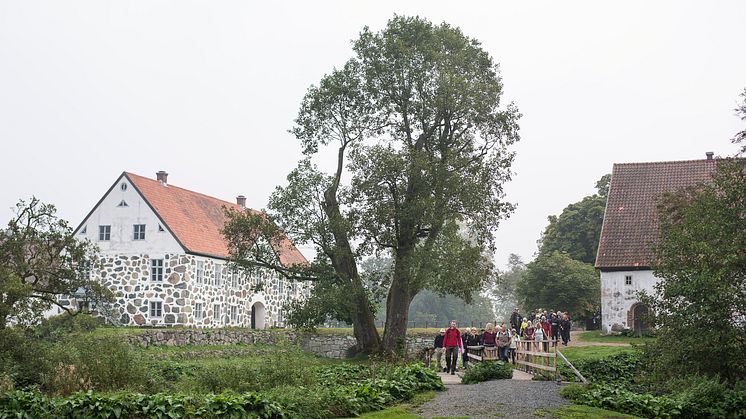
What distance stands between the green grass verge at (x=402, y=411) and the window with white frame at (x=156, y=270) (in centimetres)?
2796

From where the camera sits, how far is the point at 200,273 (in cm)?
4600

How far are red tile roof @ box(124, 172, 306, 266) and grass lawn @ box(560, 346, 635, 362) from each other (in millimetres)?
16682

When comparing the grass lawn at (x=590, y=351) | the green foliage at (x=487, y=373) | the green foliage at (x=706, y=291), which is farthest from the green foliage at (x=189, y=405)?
the grass lawn at (x=590, y=351)

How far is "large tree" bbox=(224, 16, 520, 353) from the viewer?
3231 centimetres

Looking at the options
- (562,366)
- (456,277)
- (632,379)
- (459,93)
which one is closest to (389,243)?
(456,277)

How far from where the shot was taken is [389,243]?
3356 cm

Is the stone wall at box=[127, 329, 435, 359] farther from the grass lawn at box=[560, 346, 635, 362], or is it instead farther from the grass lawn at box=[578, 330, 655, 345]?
the grass lawn at box=[560, 346, 635, 362]

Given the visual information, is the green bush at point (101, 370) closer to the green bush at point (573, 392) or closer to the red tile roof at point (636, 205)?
the green bush at point (573, 392)

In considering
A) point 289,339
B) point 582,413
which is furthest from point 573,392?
point 289,339

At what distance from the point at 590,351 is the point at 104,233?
27.3m

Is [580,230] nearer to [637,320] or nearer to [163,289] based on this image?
[637,320]

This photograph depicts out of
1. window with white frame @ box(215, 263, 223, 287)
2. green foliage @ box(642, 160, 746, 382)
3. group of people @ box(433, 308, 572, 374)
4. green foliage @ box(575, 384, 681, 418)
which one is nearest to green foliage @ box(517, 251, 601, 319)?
group of people @ box(433, 308, 572, 374)

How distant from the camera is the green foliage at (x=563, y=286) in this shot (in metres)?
43.1

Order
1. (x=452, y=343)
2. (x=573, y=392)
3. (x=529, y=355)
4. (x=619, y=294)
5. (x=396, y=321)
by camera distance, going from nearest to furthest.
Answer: (x=573, y=392), (x=452, y=343), (x=529, y=355), (x=396, y=321), (x=619, y=294)
